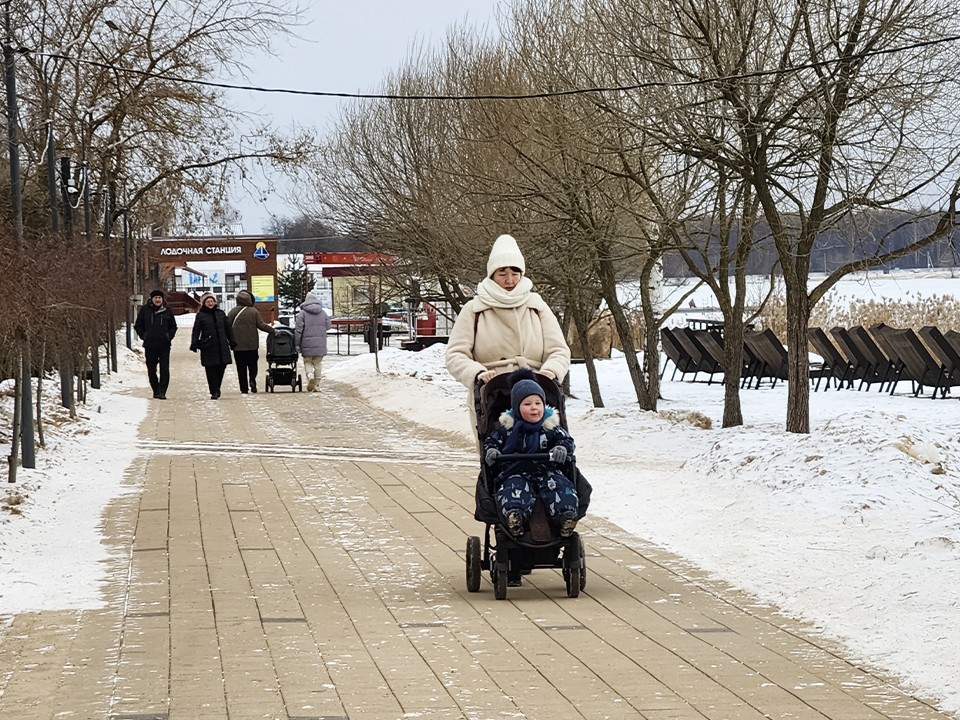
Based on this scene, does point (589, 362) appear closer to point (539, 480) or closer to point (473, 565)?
point (473, 565)

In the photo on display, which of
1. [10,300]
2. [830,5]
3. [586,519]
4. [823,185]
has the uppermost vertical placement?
[830,5]

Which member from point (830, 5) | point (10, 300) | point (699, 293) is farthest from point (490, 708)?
point (699, 293)

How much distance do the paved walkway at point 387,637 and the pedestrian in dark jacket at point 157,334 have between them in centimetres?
1204

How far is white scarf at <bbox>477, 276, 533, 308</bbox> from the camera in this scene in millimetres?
8000

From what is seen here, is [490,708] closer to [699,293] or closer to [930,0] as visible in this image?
[930,0]

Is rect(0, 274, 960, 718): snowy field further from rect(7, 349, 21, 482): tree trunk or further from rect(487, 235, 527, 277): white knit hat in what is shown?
rect(487, 235, 527, 277): white knit hat

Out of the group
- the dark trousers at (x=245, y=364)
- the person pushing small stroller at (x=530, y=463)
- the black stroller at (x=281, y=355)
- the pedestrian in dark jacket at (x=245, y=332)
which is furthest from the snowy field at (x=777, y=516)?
the black stroller at (x=281, y=355)

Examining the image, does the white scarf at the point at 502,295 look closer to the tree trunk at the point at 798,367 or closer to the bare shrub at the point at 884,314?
the tree trunk at the point at 798,367

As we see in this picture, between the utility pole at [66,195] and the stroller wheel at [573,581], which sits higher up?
the utility pole at [66,195]

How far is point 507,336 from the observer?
8.07 meters

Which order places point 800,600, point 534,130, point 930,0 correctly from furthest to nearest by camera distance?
point 534,130, point 930,0, point 800,600

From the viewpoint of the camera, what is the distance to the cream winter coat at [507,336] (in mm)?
7980

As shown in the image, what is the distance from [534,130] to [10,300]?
8900 millimetres

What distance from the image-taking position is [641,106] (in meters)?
14.6
